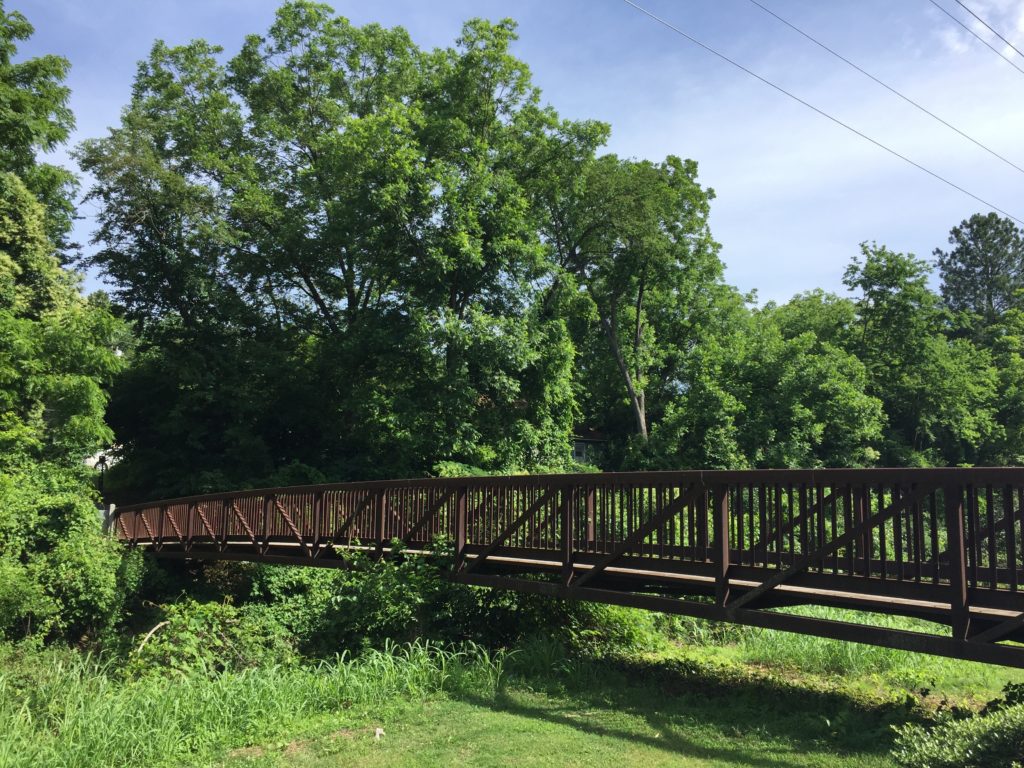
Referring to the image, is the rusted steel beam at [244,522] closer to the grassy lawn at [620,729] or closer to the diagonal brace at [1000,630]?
the grassy lawn at [620,729]

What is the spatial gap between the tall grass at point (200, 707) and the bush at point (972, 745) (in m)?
4.06

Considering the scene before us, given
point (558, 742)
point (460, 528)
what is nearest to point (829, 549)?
point (558, 742)

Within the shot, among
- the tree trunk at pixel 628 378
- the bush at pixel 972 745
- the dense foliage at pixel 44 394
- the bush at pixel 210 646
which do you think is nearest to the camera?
the bush at pixel 972 745

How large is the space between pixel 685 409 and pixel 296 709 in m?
20.4

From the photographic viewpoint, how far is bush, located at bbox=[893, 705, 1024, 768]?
13.3 ft

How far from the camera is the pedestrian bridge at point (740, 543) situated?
562cm

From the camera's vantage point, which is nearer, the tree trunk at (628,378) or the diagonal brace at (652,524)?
the diagonal brace at (652,524)

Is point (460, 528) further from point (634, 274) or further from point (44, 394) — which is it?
point (634, 274)

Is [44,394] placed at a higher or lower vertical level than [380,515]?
higher

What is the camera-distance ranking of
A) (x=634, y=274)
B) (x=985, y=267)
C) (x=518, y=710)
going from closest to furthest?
(x=518, y=710), (x=634, y=274), (x=985, y=267)

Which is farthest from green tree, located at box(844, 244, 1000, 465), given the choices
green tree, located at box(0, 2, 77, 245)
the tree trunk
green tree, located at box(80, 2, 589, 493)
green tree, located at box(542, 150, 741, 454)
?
green tree, located at box(0, 2, 77, 245)

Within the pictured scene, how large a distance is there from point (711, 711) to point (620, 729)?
1040 millimetres

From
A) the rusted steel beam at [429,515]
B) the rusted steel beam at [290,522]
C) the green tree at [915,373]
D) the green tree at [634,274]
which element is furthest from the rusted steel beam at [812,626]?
the green tree at [915,373]

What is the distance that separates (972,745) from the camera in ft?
13.9
